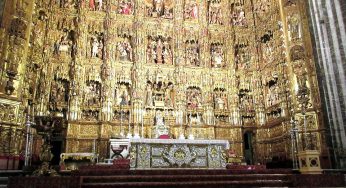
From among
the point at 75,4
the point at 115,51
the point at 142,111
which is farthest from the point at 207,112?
the point at 75,4

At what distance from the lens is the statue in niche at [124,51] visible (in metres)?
16.7

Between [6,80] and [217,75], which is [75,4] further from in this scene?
[217,75]

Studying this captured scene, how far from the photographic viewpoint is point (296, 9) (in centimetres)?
1476

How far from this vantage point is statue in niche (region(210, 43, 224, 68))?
1800 centimetres

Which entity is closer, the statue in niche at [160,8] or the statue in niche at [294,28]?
the statue in niche at [294,28]

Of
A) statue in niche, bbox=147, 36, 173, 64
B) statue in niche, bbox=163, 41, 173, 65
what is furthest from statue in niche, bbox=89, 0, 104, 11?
statue in niche, bbox=163, 41, 173, 65

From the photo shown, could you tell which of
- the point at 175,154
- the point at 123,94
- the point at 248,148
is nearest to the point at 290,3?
the point at 248,148

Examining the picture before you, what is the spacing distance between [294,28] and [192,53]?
229 inches

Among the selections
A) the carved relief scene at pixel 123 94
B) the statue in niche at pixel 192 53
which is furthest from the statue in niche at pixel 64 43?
the statue in niche at pixel 192 53

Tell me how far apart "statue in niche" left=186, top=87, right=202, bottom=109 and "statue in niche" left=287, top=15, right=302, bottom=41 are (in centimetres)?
570

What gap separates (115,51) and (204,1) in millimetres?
6653

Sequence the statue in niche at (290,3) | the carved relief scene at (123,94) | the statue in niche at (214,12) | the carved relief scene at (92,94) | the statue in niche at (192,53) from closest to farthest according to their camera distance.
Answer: the statue in niche at (290,3) < the carved relief scene at (92,94) < the carved relief scene at (123,94) < the statue in niche at (192,53) < the statue in niche at (214,12)

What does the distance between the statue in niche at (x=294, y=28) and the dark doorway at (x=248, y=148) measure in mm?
5872

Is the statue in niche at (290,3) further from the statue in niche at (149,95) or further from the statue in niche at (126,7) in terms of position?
the statue in niche at (126,7)
